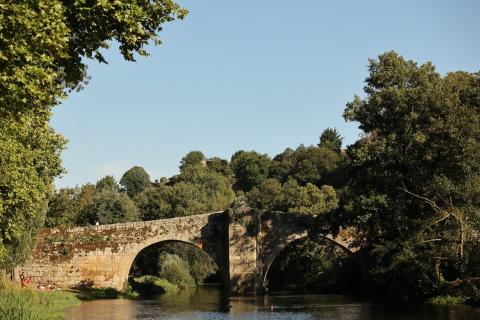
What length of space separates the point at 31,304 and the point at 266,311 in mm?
8850

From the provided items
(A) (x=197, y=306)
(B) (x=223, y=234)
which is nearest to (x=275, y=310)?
(A) (x=197, y=306)

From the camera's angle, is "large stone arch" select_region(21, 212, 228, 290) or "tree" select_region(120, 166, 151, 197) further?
"tree" select_region(120, 166, 151, 197)

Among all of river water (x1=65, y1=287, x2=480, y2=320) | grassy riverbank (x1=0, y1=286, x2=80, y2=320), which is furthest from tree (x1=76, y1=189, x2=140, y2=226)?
grassy riverbank (x1=0, y1=286, x2=80, y2=320)

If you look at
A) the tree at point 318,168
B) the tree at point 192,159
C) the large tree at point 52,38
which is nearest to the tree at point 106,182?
the tree at point 318,168

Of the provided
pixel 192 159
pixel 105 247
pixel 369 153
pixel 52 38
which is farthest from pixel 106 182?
pixel 52 38

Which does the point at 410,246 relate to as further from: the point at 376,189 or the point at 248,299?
the point at 248,299

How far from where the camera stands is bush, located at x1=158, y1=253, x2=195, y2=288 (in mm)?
43312

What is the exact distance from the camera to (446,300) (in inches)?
938

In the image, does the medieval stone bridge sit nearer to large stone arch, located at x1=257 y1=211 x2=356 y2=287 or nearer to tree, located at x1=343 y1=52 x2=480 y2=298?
large stone arch, located at x1=257 y1=211 x2=356 y2=287

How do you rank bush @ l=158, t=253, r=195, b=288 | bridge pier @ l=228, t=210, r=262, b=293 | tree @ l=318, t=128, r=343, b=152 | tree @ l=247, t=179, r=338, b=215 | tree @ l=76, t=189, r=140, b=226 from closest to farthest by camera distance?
1. bridge pier @ l=228, t=210, r=262, b=293
2. bush @ l=158, t=253, r=195, b=288
3. tree @ l=76, t=189, r=140, b=226
4. tree @ l=247, t=179, r=338, b=215
5. tree @ l=318, t=128, r=343, b=152

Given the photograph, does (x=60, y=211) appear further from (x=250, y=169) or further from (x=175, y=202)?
(x=250, y=169)

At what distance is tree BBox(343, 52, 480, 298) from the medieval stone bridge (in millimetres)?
8050

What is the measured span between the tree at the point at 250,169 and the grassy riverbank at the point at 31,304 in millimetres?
68351

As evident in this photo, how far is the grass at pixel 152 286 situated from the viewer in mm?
38203
